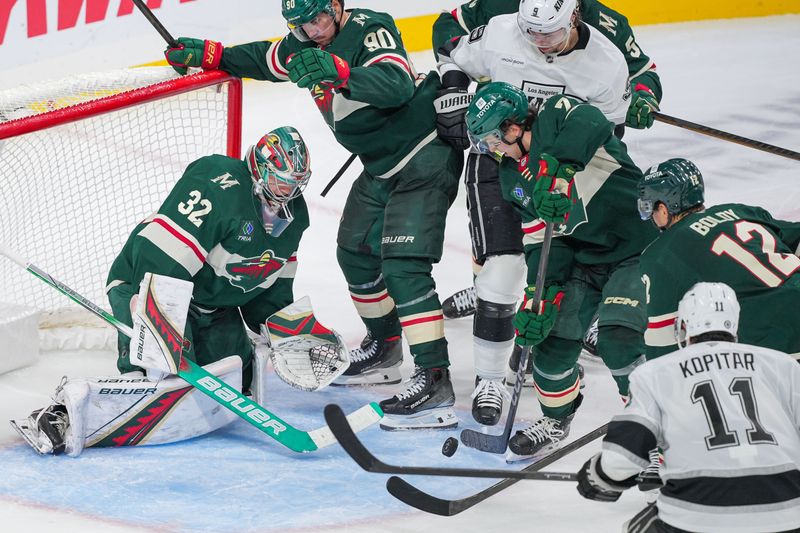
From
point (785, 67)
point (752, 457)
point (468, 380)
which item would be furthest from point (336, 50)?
point (785, 67)

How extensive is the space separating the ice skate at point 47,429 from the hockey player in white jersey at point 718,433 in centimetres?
164

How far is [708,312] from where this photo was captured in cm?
228

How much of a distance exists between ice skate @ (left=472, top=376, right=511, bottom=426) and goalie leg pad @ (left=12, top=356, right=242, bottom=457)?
708 mm

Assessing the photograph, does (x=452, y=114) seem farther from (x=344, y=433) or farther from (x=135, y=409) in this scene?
(x=344, y=433)

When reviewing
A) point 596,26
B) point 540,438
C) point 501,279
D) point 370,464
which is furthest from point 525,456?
point 596,26

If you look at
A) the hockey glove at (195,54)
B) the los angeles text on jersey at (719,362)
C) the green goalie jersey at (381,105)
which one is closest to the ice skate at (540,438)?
the green goalie jersey at (381,105)

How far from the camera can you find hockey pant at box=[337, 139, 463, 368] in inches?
145

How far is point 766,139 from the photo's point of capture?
19.3 feet

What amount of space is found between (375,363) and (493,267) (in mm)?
666

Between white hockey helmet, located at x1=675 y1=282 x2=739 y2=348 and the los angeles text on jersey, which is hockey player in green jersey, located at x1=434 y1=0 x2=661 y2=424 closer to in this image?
white hockey helmet, located at x1=675 y1=282 x2=739 y2=348

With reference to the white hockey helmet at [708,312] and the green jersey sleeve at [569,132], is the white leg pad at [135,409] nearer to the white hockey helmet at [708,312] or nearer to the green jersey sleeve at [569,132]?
the green jersey sleeve at [569,132]

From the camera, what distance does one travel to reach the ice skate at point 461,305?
15.0 feet

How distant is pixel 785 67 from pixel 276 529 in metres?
4.69

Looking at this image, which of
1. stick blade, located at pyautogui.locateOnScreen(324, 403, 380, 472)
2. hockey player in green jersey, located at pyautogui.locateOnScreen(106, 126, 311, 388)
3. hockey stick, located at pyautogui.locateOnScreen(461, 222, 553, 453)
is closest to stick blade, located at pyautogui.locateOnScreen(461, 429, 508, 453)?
hockey stick, located at pyautogui.locateOnScreen(461, 222, 553, 453)
